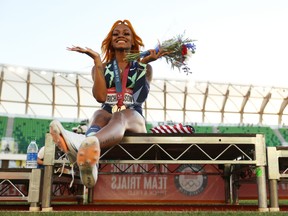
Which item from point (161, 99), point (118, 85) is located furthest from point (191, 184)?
point (161, 99)

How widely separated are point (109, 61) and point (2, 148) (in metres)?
16.5

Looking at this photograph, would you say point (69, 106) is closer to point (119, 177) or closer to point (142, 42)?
point (119, 177)

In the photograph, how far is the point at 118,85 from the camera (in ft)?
13.8

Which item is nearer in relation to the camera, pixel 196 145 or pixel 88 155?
pixel 88 155

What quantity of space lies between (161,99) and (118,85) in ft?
74.6

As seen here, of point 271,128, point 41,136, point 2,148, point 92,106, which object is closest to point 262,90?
point 271,128

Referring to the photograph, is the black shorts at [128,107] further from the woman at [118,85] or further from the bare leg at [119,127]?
the bare leg at [119,127]

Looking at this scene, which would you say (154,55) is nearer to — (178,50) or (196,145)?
(178,50)

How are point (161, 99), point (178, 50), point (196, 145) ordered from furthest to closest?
point (161, 99) → point (196, 145) → point (178, 50)

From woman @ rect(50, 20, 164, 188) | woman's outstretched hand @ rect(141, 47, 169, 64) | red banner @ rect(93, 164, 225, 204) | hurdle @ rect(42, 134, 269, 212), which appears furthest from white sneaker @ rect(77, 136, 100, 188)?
red banner @ rect(93, 164, 225, 204)

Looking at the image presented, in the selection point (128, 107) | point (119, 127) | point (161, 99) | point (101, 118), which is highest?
point (161, 99)

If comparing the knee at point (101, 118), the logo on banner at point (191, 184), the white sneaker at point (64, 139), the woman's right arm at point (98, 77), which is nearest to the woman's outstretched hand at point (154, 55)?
the woman's right arm at point (98, 77)

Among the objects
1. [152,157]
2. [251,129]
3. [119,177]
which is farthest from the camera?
[251,129]

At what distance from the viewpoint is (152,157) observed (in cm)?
547
